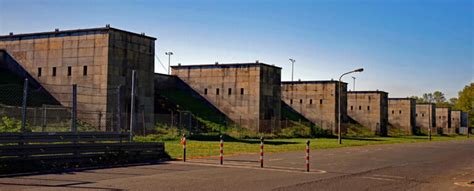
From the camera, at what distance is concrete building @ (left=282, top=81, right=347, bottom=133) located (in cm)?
7325

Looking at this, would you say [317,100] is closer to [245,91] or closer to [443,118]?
[245,91]

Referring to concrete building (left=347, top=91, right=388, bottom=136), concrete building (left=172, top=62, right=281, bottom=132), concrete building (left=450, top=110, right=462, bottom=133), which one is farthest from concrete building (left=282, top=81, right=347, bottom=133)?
concrete building (left=450, top=110, right=462, bottom=133)

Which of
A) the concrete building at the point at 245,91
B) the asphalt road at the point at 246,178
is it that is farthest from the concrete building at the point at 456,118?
the asphalt road at the point at 246,178

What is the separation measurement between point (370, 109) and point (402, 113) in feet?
51.9

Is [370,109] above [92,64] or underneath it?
underneath

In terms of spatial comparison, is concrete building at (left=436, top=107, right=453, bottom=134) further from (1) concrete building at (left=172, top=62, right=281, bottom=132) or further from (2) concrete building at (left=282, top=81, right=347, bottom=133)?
(1) concrete building at (left=172, top=62, right=281, bottom=132)

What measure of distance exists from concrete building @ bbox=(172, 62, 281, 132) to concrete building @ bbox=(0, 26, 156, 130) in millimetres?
16087

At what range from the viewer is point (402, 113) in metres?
99.1

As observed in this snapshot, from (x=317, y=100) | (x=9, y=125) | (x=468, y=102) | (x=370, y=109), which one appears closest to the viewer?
(x=9, y=125)

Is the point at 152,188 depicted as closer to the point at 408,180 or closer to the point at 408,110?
the point at 408,180

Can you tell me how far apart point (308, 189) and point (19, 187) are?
6.84 m

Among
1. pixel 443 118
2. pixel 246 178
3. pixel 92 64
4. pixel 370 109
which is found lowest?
pixel 246 178

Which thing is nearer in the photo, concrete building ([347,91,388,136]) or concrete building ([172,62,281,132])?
concrete building ([172,62,281,132])

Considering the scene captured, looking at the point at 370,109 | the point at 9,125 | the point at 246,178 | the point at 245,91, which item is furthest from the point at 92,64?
the point at 370,109
